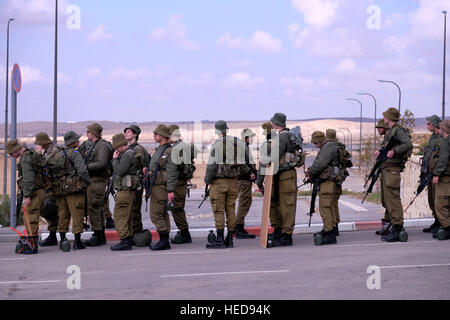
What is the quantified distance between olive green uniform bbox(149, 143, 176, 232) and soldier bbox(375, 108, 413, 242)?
3423mm

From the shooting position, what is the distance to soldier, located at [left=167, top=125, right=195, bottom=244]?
37.3 ft

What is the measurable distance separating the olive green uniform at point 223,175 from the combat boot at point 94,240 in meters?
2.24

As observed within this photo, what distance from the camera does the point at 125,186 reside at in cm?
1144

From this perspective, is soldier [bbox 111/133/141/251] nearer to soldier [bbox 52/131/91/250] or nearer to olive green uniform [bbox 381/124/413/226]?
soldier [bbox 52/131/91/250]

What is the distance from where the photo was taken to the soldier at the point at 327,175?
11555 millimetres

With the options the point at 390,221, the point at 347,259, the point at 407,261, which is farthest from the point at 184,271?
the point at 390,221

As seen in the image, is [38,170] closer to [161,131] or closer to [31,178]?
[31,178]

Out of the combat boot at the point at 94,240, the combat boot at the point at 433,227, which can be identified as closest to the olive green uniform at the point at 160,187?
the combat boot at the point at 94,240

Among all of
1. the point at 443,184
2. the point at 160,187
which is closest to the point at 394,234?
the point at 443,184

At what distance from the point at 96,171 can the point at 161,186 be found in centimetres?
129

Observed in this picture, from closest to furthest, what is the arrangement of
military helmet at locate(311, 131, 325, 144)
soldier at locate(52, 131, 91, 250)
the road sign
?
soldier at locate(52, 131, 91, 250) → military helmet at locate(311, 131, 325, 144) → the road sign

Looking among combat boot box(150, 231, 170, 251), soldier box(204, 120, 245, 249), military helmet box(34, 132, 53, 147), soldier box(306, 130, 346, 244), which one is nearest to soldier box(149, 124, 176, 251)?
combat boot box(150, 231, 170, 251)
